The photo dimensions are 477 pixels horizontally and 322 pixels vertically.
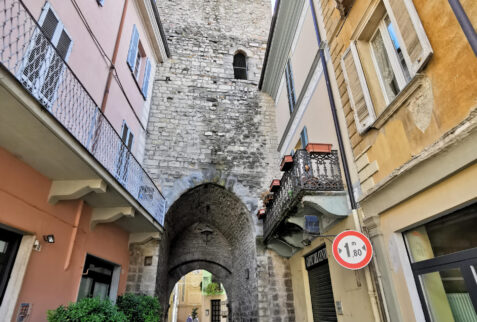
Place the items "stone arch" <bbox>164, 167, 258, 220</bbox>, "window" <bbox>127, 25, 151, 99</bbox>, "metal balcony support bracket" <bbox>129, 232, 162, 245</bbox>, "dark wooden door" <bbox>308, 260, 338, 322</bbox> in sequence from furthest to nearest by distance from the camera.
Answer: "stone arch" <bbox>164, 167, 258, 220</bbox> < "window" <bbox>127, 25, 151, 99</bbox> < "metal balcony support bracket" <bbox>129, 232, 162, 245</bbox> < "dark wooden door" <bbox>308, 260, 338, 322</bbox>

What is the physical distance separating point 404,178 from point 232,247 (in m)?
9.94

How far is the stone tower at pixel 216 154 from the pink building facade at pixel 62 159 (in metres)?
2.43

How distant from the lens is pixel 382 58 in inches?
173

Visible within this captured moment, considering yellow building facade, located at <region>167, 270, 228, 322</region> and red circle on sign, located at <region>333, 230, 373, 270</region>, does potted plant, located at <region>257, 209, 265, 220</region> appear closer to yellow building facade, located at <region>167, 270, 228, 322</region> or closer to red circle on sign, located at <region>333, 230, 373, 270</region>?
red circle on sign, located at <region>333, 230, 373, 270</region>

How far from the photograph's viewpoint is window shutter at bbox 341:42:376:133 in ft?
14.1

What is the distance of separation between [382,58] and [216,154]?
6783 millimetres

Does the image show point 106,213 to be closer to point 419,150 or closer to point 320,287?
point 320,287

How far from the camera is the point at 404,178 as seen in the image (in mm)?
3420

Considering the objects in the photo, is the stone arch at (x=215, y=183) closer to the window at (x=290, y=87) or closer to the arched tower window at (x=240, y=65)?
the window at (x=290, y=87)

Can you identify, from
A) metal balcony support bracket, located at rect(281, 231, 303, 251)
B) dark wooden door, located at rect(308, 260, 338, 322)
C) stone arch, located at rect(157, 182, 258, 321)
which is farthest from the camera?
stone arch, located at rect(157, 182, 258, 321)

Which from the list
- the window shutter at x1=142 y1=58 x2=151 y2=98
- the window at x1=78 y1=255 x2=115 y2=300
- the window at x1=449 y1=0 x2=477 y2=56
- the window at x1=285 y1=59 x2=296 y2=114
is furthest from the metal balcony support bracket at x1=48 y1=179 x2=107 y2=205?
the window at x1=285 y1=59 x2=296 y2=114

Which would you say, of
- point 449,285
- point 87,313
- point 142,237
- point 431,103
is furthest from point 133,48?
point 449,285

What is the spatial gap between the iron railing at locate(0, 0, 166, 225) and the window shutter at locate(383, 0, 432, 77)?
170 inches

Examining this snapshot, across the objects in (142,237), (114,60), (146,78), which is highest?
(146,78)
